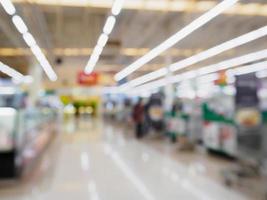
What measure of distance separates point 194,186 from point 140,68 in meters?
2.92

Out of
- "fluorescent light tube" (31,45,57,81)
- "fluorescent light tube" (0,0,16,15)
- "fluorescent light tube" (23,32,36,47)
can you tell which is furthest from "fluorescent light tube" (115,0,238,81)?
"fluorescent light tube" (0,0,16,15)

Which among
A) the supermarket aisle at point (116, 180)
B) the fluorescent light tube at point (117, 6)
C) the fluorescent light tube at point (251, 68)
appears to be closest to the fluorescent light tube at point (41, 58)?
the fluorescent light tube at point (117, 6)

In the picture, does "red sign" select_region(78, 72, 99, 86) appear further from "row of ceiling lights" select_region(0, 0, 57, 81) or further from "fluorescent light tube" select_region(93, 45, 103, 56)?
"row of ceiling lights" select_region(0, 0, 57, 81)

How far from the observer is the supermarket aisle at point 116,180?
4652 millimetres

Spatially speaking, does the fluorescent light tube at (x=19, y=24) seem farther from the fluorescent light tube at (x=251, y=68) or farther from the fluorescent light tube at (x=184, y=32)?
the fluorescent light tube at (x=251, y=68)

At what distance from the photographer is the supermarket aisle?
4.65 m

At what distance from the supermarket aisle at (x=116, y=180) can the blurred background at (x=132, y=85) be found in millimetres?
17

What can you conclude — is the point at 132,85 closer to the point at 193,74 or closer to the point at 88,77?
the point at 88,77

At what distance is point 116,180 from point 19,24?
4399mm

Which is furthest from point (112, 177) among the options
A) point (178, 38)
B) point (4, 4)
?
point (4, 4)

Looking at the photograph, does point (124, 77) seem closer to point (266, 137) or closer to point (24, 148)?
point (266, 137)

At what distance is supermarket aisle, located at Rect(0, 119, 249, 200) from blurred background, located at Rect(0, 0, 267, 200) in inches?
0.7

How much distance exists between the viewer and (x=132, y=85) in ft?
9.11

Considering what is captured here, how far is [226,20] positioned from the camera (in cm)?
592
